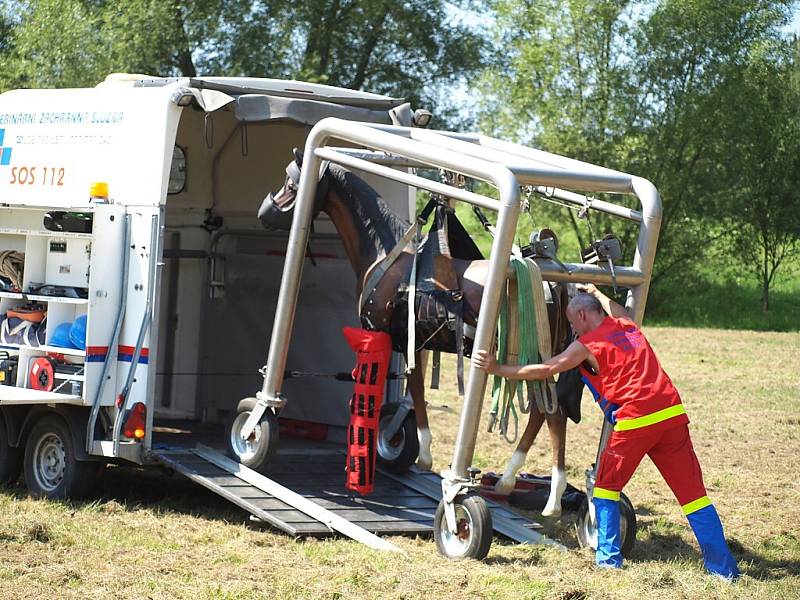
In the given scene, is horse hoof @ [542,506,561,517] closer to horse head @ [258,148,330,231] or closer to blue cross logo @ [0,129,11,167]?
horse head @ [258,148,330,231]

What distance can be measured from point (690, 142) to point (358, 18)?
8539 mm

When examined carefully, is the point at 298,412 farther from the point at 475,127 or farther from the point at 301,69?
the point at 475,127

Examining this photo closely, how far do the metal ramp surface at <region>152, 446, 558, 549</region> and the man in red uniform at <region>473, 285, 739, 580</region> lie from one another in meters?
0.76

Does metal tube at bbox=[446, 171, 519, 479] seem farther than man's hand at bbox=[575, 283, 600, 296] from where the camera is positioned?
No

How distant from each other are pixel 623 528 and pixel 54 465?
12.6 ft

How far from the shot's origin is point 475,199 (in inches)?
273

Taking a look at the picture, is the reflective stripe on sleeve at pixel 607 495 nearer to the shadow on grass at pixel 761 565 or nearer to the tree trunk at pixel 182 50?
the shadow on grass at pixel 761 565

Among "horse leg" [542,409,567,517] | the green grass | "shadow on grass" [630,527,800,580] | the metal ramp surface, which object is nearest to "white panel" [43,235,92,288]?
the metal ramp surface

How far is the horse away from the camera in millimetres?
7719

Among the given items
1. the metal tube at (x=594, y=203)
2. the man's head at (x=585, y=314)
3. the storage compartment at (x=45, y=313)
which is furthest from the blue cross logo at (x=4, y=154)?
the man's head at (x=585, y=314)

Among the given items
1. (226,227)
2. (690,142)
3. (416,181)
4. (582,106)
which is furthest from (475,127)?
(416,181)

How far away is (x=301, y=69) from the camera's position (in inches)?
1035

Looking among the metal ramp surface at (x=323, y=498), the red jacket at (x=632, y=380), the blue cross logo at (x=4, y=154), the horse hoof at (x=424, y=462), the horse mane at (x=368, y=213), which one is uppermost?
the blue cross logo at (x=4, y=154)

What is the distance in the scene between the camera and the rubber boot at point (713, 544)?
6902 millimetres
